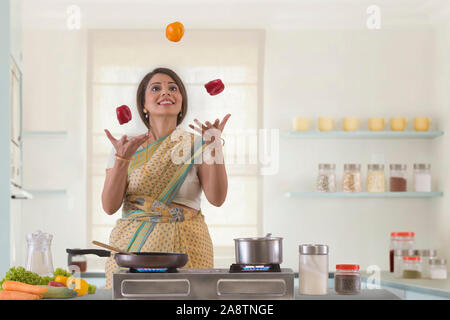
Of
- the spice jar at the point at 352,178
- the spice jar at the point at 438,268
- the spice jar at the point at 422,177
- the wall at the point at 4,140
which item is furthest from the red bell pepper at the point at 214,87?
the spice jar at the point at 438,268

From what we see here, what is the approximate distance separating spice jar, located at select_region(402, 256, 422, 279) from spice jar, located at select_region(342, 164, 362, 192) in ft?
1.09

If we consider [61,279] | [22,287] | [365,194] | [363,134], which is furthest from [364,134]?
[22,287]

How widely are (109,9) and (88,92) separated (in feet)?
1.09

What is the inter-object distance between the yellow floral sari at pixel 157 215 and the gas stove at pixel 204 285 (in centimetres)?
46

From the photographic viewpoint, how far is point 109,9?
235 centimetres

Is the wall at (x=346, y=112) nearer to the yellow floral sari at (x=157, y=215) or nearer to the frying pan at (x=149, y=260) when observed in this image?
the yellow floral sari at (x=157, y=215)

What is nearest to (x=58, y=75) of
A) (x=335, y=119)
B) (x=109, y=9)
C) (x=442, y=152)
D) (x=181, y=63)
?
(x=109, y=9)

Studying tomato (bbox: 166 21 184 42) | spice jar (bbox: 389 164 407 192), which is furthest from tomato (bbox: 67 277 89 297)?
spice jar (bbox: 389 164 407 192)

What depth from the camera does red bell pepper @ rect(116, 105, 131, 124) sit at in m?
2.08

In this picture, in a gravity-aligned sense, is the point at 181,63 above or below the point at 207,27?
below

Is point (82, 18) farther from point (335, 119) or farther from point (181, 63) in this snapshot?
point (335, 119)

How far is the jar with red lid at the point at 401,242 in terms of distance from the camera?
2387 mm

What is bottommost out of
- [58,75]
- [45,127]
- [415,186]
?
[415,186]

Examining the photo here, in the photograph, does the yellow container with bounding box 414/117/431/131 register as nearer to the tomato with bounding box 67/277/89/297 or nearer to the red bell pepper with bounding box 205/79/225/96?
the red bell pepper with bounding box 205/79/225/96
